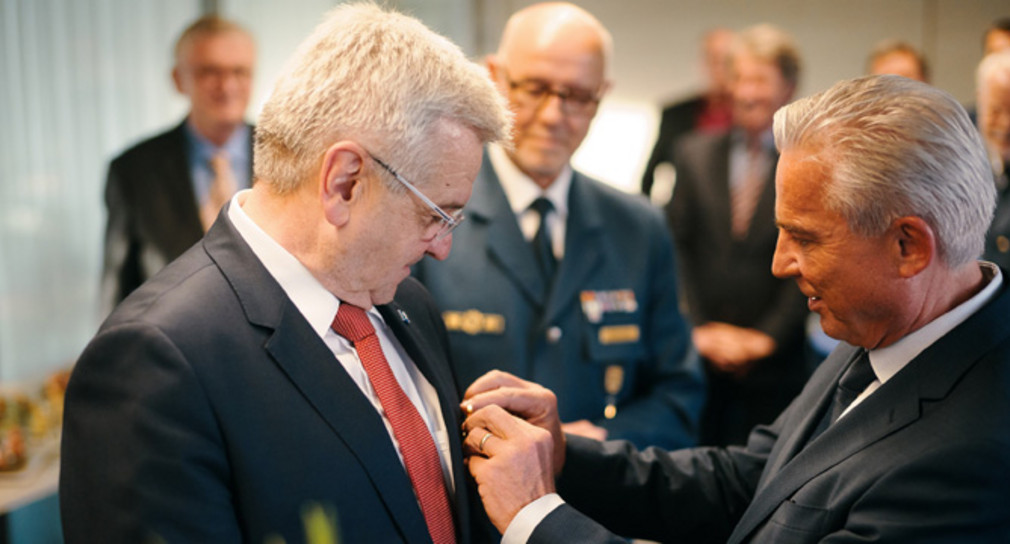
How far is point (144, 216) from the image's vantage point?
3.41 m

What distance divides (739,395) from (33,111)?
3153mm

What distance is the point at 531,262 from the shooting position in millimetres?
2420

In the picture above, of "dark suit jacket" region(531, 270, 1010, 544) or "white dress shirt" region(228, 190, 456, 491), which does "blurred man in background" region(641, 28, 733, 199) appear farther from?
"white dress shirt" region(228, 190, 456, 491)

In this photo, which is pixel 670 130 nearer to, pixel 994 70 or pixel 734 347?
pixel 734 347

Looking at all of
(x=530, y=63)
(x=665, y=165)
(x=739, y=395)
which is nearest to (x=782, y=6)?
(x=665, y=165)

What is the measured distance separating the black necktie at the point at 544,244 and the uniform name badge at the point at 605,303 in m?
0.11

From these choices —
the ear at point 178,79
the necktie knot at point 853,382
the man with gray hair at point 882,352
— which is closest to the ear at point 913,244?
the man with gray hair at point 882,352

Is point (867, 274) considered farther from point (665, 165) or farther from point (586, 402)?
point (665, 165)

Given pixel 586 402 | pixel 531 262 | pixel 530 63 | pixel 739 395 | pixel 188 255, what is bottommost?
pixel 739 395

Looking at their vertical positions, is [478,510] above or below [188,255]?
below

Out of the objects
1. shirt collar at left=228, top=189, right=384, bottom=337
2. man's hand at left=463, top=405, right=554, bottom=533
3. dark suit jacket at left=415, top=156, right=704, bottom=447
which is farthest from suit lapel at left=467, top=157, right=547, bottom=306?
shirt collar at left=228, top=189, right=384, bottom=337

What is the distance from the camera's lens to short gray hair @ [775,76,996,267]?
1.43m

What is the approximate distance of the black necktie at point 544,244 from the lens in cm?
246

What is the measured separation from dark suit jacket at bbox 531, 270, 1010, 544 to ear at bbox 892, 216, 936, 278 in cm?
13
